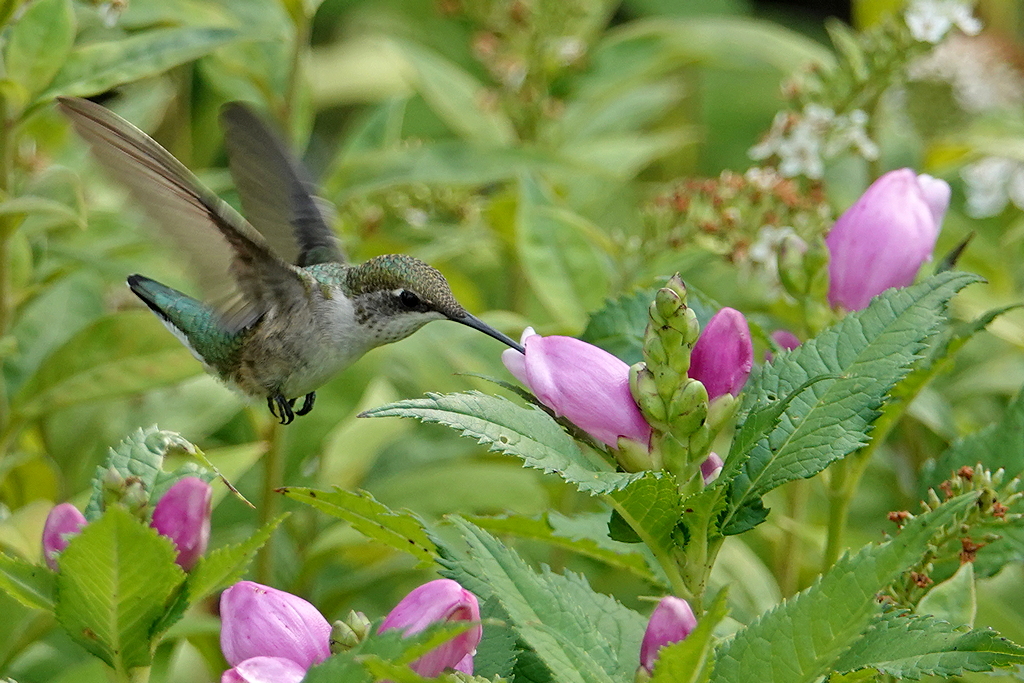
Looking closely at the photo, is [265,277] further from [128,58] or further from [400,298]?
[128,58]

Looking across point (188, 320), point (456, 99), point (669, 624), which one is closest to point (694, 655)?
point (669, 624)

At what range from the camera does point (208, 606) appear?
2479 millimetres

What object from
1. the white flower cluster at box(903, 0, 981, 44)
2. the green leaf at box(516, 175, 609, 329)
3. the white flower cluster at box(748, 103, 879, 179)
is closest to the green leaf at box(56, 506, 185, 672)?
the green leaf at box(516, 175, 609, 329)

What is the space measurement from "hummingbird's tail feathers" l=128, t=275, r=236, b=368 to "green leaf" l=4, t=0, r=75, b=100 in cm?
34

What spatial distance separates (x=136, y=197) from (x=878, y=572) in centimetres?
101

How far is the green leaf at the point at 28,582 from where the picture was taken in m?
1.12

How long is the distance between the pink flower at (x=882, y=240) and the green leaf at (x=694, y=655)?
63cm

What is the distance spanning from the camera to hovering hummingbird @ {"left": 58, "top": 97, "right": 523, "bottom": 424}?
147 cm

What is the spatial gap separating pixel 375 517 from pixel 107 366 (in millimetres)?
1039

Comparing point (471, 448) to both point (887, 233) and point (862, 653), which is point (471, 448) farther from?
point (862, 653)

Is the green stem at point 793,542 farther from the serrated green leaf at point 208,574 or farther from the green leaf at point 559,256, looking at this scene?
the serrated green leaf at point 208,574

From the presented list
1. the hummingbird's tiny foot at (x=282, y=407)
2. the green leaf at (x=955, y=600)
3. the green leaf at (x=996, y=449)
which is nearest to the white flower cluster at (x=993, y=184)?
the green leaf at (x=996, y=449)

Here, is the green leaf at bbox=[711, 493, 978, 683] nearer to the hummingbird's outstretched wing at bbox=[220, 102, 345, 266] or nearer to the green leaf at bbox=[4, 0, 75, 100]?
the hummingbird's outstretched wing at bbox=[220, 102, 345, 266]

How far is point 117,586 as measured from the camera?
105 centimetres
